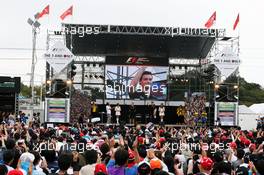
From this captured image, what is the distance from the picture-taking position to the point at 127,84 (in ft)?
90.9

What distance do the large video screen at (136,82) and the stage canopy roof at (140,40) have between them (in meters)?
1.23

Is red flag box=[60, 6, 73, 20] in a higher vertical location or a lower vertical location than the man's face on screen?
higher

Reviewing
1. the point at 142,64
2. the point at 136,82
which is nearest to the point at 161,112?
the point at 136,82

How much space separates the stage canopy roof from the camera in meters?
24.2

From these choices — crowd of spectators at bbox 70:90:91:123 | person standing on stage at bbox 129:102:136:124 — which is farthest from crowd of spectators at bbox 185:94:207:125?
crowd of spectators at bbox 70:90:91:123

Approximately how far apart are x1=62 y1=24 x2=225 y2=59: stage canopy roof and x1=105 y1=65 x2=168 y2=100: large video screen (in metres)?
1.23

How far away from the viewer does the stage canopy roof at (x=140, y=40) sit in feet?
79.5

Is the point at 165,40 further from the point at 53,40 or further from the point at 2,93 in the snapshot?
the point at 2,93

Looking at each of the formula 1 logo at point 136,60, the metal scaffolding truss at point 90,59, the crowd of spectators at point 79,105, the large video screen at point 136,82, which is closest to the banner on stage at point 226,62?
the large video screen at point 136,82

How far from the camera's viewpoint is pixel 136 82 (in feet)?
90.8

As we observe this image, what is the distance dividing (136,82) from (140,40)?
294cm

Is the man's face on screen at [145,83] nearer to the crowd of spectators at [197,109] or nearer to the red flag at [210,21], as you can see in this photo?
the crowd of spectators at [197,109]

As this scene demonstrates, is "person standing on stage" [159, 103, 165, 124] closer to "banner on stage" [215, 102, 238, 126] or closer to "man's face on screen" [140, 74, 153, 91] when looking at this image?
"man's face on screen" [140, 74, 153, 91]

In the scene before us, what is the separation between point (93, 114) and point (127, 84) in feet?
8.91
